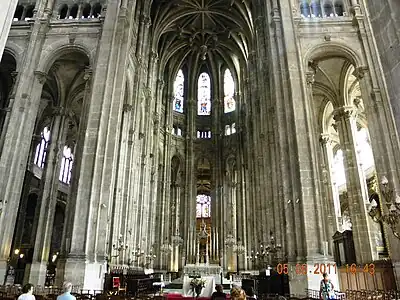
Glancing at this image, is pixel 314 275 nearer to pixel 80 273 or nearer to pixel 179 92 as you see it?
pixel 80 273

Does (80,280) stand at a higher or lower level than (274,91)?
lower

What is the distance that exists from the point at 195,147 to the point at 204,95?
760 cm

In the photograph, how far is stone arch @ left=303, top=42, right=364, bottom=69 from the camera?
1891cm

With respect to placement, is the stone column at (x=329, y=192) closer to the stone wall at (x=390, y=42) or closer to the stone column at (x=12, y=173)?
the stone wall at (x=390, y=42)

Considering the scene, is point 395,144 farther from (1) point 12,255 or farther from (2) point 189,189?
(1) point 12,255

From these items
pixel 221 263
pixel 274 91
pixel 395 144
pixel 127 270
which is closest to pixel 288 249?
pixel 395 144

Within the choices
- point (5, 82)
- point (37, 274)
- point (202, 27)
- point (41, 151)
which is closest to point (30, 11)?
point (5, 82)

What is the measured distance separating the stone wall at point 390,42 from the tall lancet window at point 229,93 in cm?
3055

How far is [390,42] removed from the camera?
803 centimetres

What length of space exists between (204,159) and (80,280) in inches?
986

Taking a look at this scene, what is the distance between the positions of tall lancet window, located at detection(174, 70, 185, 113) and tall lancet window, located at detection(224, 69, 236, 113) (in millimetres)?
5536

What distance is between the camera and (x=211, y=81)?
4144cm

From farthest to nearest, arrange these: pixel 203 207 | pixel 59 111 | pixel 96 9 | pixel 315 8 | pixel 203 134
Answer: pixel 203 207
pixel 203 134
pixel 59 111
pixel 96 9
pixel 315 8

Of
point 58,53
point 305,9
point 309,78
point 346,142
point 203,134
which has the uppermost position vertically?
point 305,9
